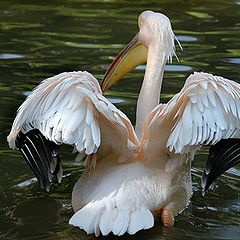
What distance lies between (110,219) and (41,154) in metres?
0.52

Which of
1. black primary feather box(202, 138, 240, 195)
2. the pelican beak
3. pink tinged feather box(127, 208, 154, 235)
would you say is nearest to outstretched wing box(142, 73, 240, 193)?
black primary feather box(202, 138, 240, 195)

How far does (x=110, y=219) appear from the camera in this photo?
3.49 m

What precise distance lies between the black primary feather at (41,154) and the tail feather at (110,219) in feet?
0.87

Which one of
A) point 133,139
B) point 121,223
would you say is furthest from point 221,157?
point 121,223

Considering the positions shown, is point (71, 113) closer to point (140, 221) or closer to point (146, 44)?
point (140, 221)

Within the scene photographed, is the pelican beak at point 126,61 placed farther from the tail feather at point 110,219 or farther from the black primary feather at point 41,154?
the tail feather at point 110,219

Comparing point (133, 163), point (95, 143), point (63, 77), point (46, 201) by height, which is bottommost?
point (46, 201)

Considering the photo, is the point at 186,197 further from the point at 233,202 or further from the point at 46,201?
the point at 46,201

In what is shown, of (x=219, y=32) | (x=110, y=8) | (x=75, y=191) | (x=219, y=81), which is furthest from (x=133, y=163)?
(x=110, y=8)

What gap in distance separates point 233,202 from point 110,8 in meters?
5.75

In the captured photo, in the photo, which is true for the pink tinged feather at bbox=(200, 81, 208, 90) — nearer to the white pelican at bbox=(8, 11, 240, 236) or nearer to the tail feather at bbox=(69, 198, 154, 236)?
the white pelican at bbox=(8, 11, 240, 236)

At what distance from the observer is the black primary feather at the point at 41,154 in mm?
3645

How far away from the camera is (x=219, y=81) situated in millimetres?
3486

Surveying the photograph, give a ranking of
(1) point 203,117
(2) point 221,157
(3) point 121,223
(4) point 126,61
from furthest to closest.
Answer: (4) point 126,61
(2) point 221,157
(3) point 121,223
(1) point 203,117
